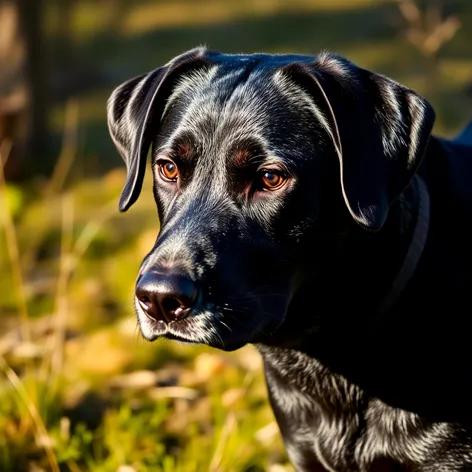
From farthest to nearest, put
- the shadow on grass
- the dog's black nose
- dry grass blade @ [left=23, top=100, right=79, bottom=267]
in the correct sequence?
the shadow on grass → dry grass blade @ [left=23, top=100, right=79, bottom=267] → the dog's black nose

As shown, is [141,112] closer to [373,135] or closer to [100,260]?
[373,135]

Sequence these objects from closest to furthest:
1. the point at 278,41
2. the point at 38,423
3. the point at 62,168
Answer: the point at 38,423 < the point at 62,168 < the point at 278,41

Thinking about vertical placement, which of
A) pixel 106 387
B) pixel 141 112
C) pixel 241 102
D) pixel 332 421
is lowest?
pixel 106 387

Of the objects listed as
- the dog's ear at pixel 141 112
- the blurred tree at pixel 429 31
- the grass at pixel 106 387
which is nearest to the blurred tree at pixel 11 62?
the grass at pixel 106 387

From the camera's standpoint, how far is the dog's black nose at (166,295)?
2.43 m

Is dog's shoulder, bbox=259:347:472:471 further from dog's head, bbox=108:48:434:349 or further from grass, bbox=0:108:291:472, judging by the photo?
grass, bbox=0:108:291:472

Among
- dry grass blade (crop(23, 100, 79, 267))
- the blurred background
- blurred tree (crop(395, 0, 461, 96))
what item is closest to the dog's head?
the blurred background

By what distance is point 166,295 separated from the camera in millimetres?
2428

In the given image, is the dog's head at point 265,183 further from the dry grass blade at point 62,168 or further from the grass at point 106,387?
the dry grass blade at point 62,168

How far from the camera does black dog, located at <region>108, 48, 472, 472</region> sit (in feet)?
8.54

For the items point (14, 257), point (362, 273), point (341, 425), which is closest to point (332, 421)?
point (341, 425)

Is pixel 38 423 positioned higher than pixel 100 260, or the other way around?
pixel 38 423

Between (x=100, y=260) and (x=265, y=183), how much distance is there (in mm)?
3497

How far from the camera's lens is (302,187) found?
2.67m
